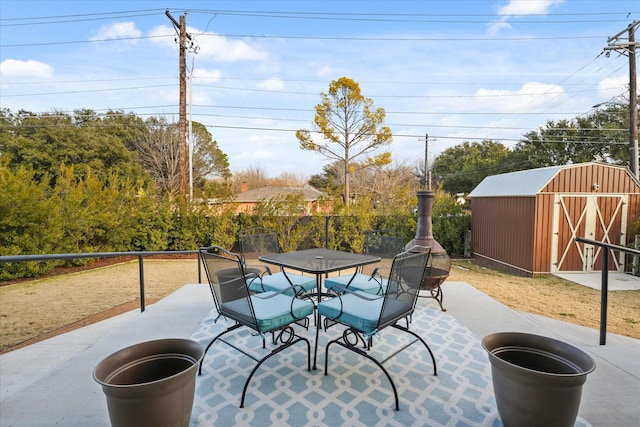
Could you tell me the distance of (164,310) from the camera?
11.6 feet

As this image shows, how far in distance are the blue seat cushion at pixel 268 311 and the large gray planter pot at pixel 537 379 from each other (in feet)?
3.78

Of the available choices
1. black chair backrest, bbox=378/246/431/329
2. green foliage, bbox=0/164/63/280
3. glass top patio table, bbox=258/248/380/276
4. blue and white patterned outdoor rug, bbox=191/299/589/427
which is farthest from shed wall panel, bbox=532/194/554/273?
green foliage, bbox=0/164/63/280

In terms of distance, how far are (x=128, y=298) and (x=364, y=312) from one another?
5049 mm

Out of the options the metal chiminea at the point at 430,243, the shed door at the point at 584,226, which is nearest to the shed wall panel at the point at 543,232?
the shed door at the point at 584,226

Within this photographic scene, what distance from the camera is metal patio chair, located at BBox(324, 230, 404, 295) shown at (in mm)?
2963

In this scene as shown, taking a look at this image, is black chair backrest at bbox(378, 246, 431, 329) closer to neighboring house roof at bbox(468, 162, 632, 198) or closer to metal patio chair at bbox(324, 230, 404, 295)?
metal patio chair at bbox(324, 230, 404, 295)

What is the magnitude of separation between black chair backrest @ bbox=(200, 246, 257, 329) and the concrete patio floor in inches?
32.0

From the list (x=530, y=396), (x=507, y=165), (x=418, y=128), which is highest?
(x=418, y=128)

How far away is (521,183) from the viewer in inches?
314

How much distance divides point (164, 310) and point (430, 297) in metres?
2.96

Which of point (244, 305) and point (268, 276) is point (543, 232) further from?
point (244, 305)

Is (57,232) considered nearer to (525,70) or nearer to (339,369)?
(339,369)

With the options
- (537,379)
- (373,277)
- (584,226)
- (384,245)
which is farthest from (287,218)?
(537,379)

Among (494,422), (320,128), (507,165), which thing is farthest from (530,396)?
(507,165)
